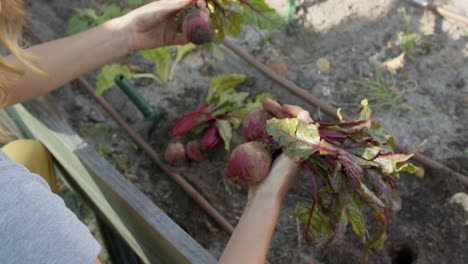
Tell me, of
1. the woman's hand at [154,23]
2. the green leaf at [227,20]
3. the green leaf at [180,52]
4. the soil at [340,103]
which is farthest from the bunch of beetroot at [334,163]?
the green leaf at [180,52]

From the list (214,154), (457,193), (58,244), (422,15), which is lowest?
(457,193)

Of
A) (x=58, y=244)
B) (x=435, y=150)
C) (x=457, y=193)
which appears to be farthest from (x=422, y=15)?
(x=58, y=244)

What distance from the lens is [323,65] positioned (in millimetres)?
2553

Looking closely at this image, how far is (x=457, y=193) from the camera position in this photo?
1931mm

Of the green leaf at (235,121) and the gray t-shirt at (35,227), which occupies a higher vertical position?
the gray t-shirt at (35,227)

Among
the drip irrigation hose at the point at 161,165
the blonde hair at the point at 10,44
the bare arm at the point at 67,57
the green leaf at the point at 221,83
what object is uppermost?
the blonde hair at the point at 10,44

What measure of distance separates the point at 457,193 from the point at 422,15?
1384 mm

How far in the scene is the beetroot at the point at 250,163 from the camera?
139cm

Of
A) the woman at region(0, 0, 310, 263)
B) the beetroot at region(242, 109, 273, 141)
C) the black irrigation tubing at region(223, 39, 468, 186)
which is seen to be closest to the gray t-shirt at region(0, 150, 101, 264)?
the woman at region(0, 0, 310, 263)

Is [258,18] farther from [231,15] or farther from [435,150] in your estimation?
[435,150]

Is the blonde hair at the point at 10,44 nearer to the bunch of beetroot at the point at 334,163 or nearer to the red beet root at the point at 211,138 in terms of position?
the bunch of beetroot at the point at 334,163

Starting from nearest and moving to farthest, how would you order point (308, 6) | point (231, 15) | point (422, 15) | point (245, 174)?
point (245, 174) → point (231, 15) → point (422, 15) → point (308, 6)

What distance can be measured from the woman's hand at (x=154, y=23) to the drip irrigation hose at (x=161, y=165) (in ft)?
2.11

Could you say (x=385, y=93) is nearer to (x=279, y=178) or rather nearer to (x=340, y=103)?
(x=340, y=103)
